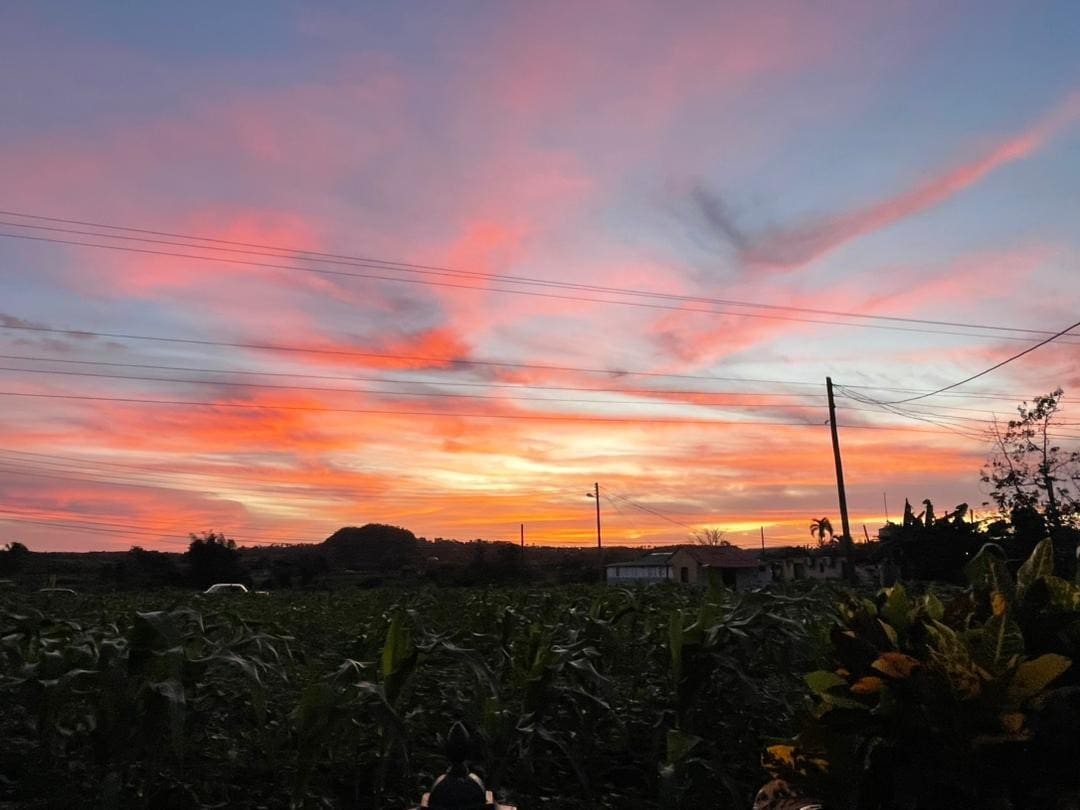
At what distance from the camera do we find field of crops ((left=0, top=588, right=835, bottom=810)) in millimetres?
3227

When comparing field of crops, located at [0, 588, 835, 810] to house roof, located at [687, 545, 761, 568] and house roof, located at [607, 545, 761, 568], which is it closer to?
house roof, located at [607, 545, 761, 568]

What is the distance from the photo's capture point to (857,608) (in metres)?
3.34

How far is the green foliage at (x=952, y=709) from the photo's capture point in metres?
2.71

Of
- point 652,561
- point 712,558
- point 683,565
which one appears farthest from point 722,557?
point 652,561

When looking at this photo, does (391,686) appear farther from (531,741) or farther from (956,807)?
(956,807)

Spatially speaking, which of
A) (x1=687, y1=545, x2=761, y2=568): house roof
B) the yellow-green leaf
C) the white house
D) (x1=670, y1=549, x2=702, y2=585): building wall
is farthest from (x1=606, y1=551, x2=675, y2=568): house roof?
the yellow-green leaf

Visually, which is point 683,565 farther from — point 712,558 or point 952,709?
point 952,709

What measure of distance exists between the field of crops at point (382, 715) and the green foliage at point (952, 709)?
79 cm

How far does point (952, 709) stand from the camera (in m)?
2.76

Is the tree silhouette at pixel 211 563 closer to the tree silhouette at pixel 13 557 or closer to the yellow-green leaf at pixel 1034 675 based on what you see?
the tree silhouette at pixel 13 557

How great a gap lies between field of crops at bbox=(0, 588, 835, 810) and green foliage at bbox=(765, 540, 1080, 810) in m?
0.79

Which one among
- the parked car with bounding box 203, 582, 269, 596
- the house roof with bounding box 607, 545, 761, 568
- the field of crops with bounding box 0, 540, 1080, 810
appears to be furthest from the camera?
the house roof with bounding box 607, 545, 761, 568

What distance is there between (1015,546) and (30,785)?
87.7ft

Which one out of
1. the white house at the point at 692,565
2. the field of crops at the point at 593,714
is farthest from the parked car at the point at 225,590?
the white house at the point at 692,565
